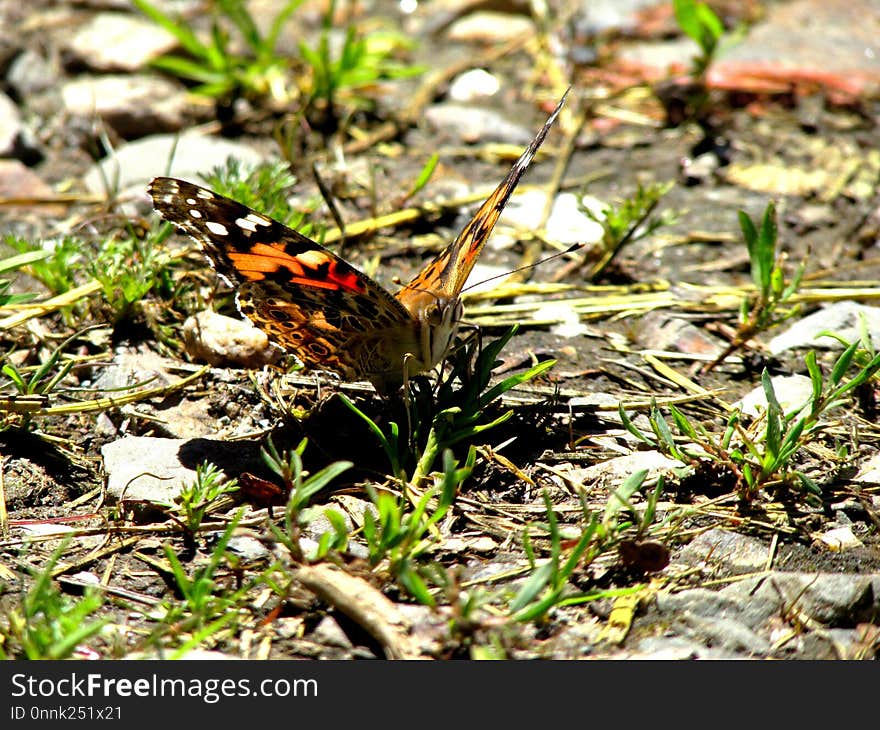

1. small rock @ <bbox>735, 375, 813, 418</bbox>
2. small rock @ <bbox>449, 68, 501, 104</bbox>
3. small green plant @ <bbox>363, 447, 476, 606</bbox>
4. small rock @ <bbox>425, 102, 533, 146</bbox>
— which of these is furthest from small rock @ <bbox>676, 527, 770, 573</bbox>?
small rock @ <bbox>449, 68, 501, 104</bbox>

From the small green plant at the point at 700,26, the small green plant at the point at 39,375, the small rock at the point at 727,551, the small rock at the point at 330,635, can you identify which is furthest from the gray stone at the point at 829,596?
the small green plant at the point at 700,26

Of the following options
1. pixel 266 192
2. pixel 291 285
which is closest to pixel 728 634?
pixel 291 285

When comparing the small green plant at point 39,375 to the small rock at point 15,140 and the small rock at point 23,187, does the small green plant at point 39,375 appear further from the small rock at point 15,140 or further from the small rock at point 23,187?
the small rock at point 15,140

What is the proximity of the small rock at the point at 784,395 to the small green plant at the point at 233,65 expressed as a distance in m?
3.28

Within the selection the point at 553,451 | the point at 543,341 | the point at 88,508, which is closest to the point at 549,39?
the point at 543,341

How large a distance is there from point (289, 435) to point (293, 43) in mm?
3646

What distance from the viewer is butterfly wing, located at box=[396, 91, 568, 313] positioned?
3.02 metres

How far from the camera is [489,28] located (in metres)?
6.28

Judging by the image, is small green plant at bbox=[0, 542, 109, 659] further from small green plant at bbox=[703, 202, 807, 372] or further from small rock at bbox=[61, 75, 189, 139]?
small rock at bbox=[61, 75, 189, 139]

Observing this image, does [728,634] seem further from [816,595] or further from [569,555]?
[569,555]

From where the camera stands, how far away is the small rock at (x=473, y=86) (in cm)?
570

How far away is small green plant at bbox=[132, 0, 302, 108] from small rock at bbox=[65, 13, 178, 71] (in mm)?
247

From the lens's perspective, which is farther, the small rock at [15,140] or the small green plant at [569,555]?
the small rock at [15,140]

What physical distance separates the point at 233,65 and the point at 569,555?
155 inches
